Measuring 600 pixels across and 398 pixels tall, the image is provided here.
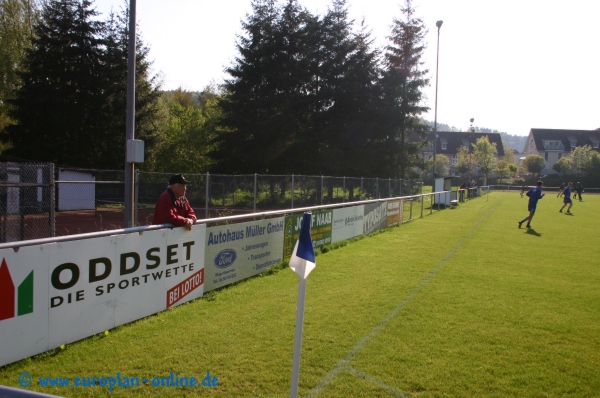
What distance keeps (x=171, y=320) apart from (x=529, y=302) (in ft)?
18.2

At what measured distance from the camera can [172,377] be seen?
462 cm

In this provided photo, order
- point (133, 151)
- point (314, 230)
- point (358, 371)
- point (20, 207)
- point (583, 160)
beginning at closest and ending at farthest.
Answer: point (358, 371) → point (20, 207) → point (133, 151) → point (314, 230) → point (583, 160)

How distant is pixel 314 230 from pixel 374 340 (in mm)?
6501

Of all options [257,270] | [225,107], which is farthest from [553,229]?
[225,107]

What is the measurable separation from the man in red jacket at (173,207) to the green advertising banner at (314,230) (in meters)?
3.77

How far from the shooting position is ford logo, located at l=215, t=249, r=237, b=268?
8.19 metres

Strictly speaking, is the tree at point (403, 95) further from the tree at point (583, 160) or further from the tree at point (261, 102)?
the tree at point (583, 160)

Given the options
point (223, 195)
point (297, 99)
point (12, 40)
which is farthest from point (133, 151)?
point (12, 40)

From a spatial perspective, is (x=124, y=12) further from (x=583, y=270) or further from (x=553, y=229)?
(x=583, y=270)

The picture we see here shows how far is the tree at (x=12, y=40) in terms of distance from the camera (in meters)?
37.1

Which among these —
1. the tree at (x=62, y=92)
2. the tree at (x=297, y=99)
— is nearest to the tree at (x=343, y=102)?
the tree at (x=297, y=99)

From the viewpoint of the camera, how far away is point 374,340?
578 cm

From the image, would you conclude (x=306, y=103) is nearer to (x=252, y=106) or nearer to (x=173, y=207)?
(x=252, y=106)

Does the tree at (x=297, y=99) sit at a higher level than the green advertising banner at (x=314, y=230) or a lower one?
higher
